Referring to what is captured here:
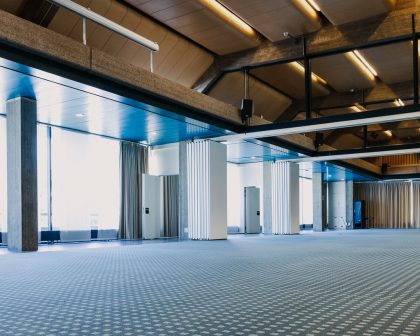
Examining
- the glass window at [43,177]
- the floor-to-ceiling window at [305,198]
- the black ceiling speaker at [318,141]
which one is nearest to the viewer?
the glass window at [43,177]

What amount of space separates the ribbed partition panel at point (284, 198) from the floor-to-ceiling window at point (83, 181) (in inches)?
342

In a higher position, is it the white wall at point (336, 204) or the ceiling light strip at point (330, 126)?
the ceiling light strip at point (330, 126)

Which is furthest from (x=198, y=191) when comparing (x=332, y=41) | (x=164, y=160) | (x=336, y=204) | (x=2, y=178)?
(x=336, y=204)

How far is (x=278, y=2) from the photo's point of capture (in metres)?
12.3

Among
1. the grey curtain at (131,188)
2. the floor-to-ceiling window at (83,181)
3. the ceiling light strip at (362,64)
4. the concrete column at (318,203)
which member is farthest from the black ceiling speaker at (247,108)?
the concrete column at (318,203)

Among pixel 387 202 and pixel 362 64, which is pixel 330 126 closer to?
pixel 362 64

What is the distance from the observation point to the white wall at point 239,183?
26875mm

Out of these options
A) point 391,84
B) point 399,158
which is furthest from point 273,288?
point 399,158

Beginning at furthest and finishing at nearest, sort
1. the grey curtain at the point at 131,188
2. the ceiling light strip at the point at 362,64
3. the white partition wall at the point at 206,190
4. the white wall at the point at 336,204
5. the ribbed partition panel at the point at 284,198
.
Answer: the white wall at the point at 336,204, the ribbed partition panel at the point at 284,198, the grey curtain at the point at 131,188, the white partition wall at the point at 206,190, the ceiling light strip at the point at 362,64

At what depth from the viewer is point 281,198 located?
2398 centimetres

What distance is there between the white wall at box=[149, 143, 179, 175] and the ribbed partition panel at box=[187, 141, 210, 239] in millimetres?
2573

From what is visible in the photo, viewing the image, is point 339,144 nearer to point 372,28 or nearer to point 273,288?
point 372,28

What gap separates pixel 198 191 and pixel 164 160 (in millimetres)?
3796

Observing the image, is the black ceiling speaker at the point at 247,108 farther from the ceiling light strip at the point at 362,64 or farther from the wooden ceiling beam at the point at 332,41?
the ceiling light strip at the point at 362,64
